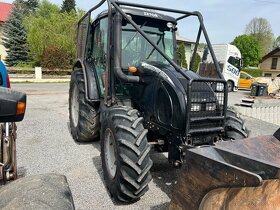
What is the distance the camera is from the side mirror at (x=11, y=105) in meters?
1.14

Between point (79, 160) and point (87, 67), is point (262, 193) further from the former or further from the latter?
point (87, 67)

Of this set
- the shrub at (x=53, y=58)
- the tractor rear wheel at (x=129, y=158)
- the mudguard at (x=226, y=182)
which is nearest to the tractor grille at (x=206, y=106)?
the tractor rear wheel at (x=129, y=158)

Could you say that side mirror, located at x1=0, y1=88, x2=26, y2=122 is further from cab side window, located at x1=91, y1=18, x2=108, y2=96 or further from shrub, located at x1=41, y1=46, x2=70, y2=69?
shrub, located at x1=41, y1=46, x2=70, y2=69

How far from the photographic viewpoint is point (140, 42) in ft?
13.4

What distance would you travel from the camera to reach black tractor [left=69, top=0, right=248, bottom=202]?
296cm

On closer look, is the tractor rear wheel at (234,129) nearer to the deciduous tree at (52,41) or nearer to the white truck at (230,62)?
the white truck at (230,62)

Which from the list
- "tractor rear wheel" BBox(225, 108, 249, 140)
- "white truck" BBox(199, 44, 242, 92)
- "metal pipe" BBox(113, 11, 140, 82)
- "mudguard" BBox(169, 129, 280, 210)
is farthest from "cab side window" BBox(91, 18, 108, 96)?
"white truck" BBox(199, 44, 242, 92)

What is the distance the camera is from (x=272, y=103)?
10.5 m

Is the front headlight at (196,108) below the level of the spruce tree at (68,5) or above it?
below

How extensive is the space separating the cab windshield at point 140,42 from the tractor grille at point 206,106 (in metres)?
1.06

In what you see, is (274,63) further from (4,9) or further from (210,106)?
(210,106)

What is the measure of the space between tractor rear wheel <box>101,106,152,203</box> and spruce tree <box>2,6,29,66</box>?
24829mm

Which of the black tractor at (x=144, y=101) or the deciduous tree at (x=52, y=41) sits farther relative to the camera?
the deciduous tree at (x=52, y=41)

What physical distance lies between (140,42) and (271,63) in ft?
164
